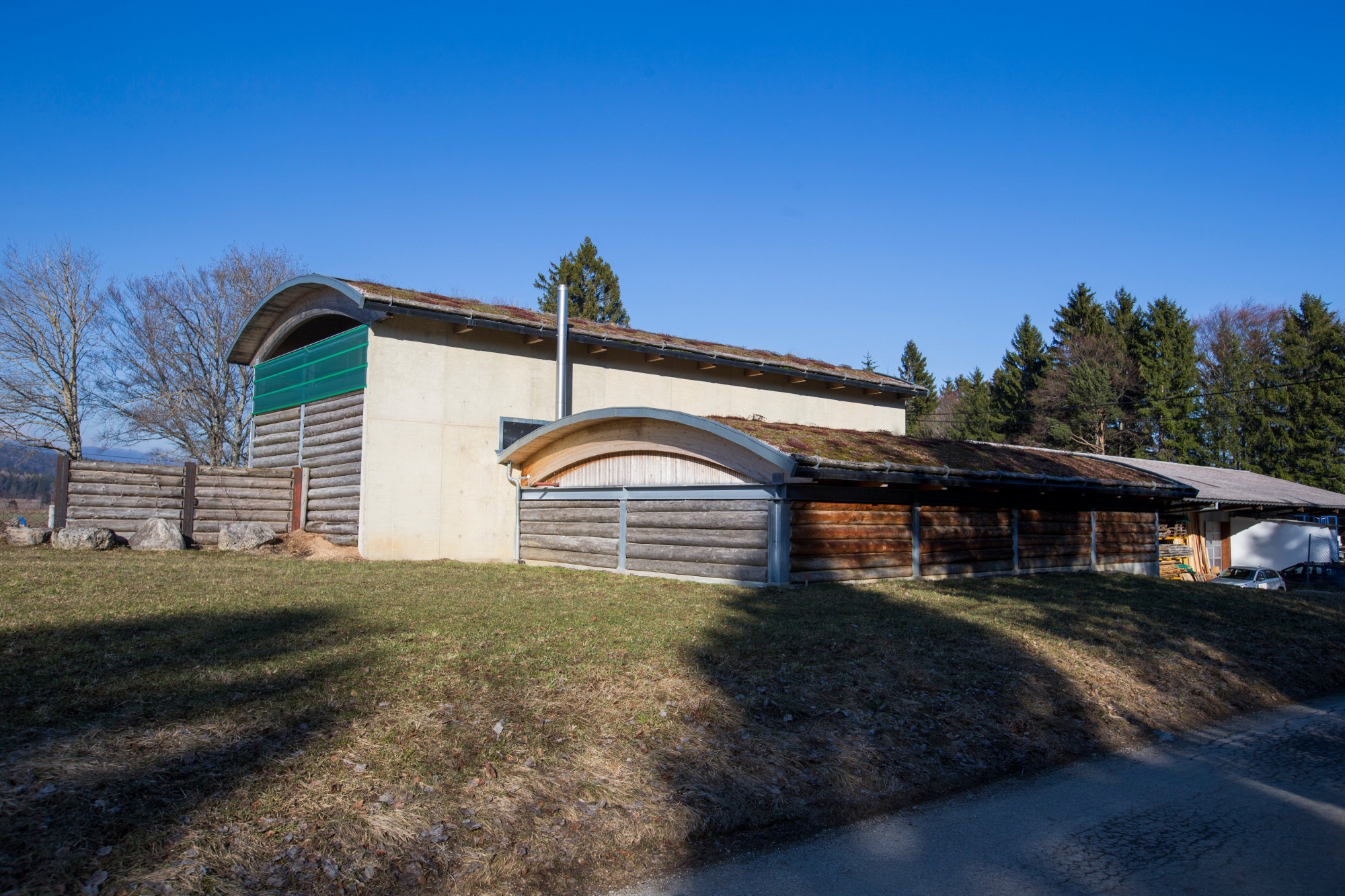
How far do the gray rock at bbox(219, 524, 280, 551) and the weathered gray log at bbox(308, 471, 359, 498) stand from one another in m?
1.30

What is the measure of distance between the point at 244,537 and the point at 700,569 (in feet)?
29.3

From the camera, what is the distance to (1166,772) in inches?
256

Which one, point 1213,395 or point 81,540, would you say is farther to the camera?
point 1213,395

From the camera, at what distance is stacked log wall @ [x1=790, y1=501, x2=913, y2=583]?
1302cm

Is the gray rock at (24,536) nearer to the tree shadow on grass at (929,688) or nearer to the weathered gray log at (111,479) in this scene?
the weathered gray log at (111,479)

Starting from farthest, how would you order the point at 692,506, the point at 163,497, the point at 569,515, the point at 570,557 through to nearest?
the point at 569,515 < the point at 570,557 < the point at 163,497 < the point at 692,506

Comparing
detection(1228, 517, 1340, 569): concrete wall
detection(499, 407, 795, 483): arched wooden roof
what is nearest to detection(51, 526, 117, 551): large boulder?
detection(499, 407, 795, 483): arched wooden roof

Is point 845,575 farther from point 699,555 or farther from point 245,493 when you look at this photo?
point 245,493

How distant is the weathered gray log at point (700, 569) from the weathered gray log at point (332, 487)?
566cm

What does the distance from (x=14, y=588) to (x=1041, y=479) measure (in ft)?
50.6

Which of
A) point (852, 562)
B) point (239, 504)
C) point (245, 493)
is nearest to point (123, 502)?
point (239, 504)

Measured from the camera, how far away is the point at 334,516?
56.3 feet

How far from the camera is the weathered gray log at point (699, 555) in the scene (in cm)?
1311

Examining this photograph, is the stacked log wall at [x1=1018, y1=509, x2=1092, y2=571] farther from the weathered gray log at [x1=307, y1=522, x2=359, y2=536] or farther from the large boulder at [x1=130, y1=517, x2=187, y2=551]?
the large boulder at [x1=130, y1=517, x2=187, y2=551]
